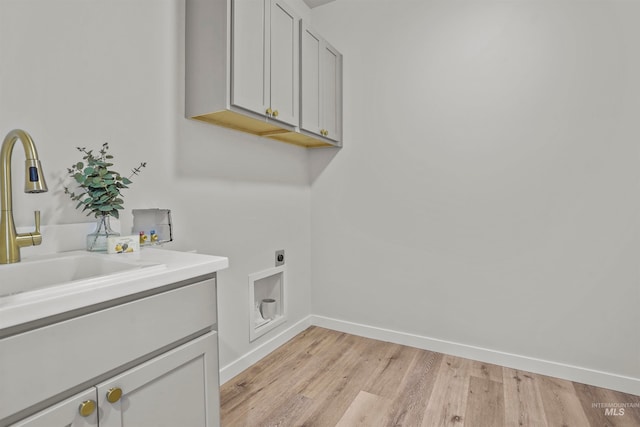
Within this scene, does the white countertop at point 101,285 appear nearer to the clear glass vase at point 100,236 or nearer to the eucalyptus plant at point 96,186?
the clear glass vase at point 100,236

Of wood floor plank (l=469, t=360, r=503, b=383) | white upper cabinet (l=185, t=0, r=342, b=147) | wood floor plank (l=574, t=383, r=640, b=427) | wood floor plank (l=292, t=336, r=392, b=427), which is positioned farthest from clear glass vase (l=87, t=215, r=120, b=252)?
wood floor plank (l=574, t=383, r=640, b=427)

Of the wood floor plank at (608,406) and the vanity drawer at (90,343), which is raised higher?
the vanity drawer at (90,343)

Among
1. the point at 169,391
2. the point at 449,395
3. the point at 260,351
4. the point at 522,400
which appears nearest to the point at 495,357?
the point at 522,400

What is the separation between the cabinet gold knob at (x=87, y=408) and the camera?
73 centimetres

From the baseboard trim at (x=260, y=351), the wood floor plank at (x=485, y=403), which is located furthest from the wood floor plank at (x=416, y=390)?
the baseboard trim at (x=260, y=351)

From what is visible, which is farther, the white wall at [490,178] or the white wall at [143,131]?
the white wall at [490,178]

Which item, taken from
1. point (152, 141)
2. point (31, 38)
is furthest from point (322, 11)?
point (31, 38)

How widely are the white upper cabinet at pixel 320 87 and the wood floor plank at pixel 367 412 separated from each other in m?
1.56

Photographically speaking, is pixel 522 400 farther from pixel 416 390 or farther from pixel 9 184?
pixel 9 184

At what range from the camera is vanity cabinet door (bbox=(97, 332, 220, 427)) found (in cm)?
80

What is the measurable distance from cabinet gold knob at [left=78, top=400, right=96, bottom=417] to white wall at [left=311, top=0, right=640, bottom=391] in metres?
1.94

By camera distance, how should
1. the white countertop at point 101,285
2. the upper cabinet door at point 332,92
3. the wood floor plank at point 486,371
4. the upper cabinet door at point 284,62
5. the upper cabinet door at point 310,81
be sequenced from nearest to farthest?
1. the white countertop at point 101,285
2. the upper cabinet door at point 284,62
3. the wood floor plank at point 486,371
4. the upper cabinet door at point 310,81
5. the upper cabinet door at point 332,92

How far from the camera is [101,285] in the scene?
0.75 metres

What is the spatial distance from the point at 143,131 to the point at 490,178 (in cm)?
196
